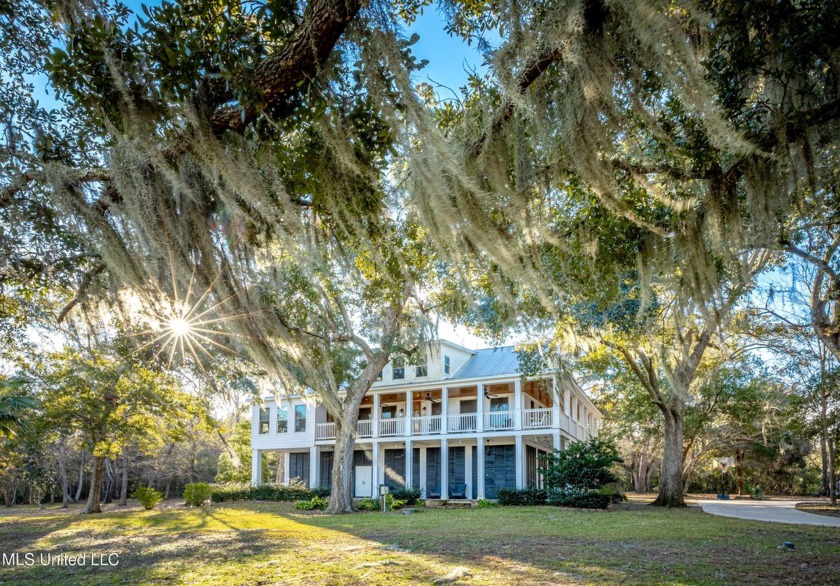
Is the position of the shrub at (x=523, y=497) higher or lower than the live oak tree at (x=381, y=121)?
lower

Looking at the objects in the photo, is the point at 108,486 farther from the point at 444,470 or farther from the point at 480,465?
the point at 480,465

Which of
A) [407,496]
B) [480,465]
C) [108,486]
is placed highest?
[480,465]

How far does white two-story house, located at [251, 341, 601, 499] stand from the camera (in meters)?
Answer: 18.6

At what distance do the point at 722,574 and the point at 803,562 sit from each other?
1.33m

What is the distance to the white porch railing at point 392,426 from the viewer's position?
66.8 feet

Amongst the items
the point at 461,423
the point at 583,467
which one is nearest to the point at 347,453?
the point at 461,423

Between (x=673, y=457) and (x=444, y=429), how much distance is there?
7.55 m

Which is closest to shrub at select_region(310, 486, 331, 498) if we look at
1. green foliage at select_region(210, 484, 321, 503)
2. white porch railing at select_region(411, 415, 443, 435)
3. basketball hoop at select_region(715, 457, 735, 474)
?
green foliage at select_region(210, 484, 321, 503)

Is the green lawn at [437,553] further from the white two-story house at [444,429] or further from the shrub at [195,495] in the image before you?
the white two-story house at [444,429]

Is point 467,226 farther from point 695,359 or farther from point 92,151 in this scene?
point 695,359

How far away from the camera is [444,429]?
19.3 metres

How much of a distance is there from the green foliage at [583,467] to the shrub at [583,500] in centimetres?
23

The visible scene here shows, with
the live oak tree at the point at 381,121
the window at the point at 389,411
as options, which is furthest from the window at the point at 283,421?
the live oak tree at the point at 381,121

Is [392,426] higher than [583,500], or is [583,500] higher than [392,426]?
[392,426]
